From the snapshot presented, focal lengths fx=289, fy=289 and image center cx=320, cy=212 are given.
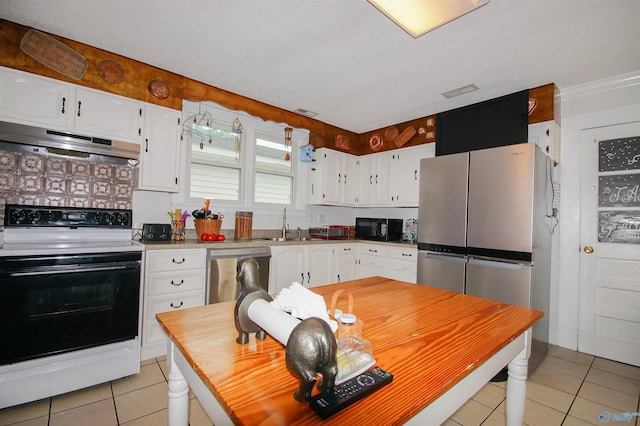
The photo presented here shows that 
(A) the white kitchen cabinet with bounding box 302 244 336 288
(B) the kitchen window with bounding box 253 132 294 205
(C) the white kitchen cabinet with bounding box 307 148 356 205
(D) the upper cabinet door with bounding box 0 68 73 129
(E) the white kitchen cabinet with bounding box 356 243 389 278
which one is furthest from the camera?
(C) the white kitchen cabinet with bounding box 307 148 356 205

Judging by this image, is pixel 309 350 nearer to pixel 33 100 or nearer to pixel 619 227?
pixel 33 100

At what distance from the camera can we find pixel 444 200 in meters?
2.94

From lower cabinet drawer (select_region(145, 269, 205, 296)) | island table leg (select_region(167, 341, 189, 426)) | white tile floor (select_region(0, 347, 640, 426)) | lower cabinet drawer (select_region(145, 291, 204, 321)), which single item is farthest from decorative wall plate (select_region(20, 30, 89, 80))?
island table leg (select_region(167, 341, 189, 426))

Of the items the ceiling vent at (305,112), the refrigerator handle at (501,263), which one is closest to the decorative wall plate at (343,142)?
the ceiling vent at (305,112)

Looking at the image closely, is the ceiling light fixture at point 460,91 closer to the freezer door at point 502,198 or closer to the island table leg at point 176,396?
the freezer door at point 502,198

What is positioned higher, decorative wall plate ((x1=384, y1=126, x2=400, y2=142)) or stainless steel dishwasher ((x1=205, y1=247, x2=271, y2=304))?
decorative wall plate ((x1=384, y1=126, x2=400, y2=142))

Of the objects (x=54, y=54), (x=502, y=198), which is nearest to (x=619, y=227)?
(x=502, y=198)

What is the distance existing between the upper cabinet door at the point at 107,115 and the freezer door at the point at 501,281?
328 centimetres

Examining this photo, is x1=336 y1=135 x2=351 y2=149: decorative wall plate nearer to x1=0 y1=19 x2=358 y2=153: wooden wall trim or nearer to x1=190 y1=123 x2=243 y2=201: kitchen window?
x1=0 y1=19 x2=358 y2=153: wooden wall trim

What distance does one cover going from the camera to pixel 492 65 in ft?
8.12

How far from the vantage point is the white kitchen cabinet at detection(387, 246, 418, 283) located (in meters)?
3.32

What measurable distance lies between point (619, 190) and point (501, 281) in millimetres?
1451

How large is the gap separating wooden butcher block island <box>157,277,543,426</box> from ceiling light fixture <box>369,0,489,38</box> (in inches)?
52.4

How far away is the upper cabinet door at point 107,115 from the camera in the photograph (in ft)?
7.59
